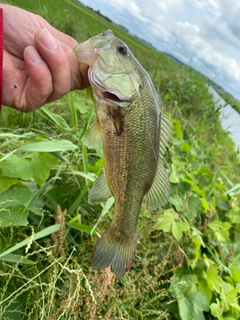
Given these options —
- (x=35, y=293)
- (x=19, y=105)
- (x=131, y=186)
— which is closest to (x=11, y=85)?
(x=19, y=105)

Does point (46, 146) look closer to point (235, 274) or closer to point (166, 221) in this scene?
point (166, 221)

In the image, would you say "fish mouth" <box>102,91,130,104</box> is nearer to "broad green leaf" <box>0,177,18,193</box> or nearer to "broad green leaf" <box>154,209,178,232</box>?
"broad green leaf" <box>0,177,18,193</box>

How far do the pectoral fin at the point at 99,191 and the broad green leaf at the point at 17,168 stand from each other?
→ 16.6 inches

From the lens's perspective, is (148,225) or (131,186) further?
(148,225)

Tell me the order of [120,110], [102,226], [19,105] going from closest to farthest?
1. [120,110]
2. [19,105]
3. [102,226]

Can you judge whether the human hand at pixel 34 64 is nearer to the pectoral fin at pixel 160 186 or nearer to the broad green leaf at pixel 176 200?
the pectoral fin at pixel 160 186

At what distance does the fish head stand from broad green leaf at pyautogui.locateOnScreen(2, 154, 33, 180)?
0.66 metres

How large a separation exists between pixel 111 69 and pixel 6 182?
2.63 ft

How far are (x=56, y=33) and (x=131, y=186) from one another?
0.71 metres

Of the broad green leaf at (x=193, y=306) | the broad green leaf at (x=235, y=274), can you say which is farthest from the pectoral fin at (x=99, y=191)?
the broad green leaf at (x=235, y=274)

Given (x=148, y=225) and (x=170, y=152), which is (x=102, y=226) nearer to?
(x=148, y=225)

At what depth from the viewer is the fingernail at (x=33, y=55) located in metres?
1.24

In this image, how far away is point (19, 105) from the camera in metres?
1.52

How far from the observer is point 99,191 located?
146 centimetres
